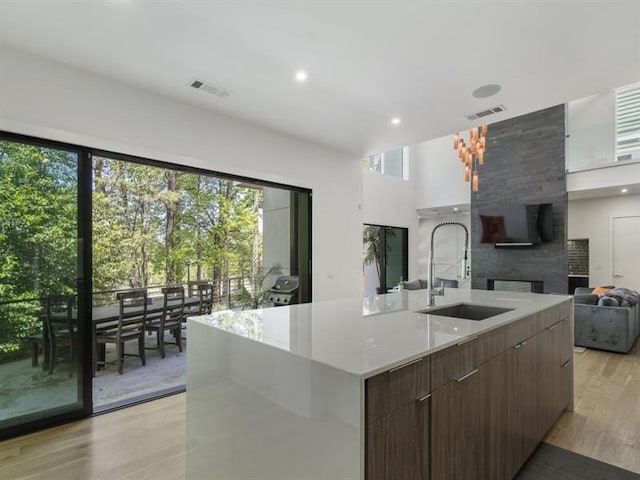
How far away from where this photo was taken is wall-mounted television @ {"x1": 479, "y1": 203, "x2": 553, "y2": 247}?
21.4 feet

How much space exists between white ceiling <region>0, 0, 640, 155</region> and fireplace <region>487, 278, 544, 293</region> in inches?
178

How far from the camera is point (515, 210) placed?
6801 mm

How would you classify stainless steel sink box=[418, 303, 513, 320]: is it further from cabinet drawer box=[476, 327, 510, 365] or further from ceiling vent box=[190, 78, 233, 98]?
ceiling vent box=[190, 78, 233, 98]

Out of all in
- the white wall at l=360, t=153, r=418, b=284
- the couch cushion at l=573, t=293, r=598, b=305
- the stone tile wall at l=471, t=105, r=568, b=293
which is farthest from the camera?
the white wall at l=360, t=153, r=418, b=284

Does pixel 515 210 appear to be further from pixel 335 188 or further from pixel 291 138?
pixel 291 138

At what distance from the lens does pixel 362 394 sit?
97cm

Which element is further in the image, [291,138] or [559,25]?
[291,138]

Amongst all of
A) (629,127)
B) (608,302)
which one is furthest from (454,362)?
(629,127)

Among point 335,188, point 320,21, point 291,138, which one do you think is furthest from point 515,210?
point 320,21

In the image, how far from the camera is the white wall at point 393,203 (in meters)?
7.62

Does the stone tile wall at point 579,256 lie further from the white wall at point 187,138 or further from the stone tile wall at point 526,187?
the white wall at point 187,138

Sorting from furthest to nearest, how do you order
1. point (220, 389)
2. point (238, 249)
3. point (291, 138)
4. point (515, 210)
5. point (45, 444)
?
point (515, 210), point (238, 249), point (291, 138), point (45, 444), point (220, 389)

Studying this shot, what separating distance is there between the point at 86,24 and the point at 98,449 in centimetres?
283

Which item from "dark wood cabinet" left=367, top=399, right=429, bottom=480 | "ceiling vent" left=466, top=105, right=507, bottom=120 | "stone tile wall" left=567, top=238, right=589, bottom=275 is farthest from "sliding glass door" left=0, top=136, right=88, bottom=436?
"stone tile wall" left=567, top=238, right=589, bottom=275
